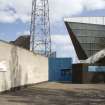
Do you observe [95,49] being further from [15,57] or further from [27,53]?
[15,57]

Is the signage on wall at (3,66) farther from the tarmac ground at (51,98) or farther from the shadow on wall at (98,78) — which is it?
the shadow on wall at (98,78)

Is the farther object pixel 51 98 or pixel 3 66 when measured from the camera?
pixel 3 66

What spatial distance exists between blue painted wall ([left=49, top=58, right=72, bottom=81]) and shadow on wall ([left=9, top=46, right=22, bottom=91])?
38.8m

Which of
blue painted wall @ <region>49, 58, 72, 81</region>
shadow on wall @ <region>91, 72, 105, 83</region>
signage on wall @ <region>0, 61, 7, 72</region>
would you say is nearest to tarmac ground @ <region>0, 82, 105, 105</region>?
signage on wall @ <region>0, 61, 7, 72</region>

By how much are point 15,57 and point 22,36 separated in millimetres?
61279

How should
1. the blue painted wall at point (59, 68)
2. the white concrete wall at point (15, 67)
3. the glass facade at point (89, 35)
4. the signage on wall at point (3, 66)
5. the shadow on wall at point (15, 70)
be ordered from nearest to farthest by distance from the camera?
1. the signage on wall at point (3, 66)
2. the white concrete wall at point (15, 67)
3. the shadow on wall at point (15, 70)
4. the blue painted wall at point (59, 68)
5. the glass facade at point (89, 35)

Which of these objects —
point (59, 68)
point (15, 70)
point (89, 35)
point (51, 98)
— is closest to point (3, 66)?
point (15, 70)

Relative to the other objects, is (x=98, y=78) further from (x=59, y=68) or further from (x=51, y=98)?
(x=51, y=98)

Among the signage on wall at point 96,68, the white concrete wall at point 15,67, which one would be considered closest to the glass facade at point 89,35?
the signage on wall at point 96,68

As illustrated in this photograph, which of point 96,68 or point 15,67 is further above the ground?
point 15,67

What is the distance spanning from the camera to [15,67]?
120 feet

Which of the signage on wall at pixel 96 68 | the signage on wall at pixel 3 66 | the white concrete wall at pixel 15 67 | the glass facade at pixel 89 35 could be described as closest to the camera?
the signage on wall at pixel 3 66

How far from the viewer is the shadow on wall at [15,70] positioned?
1377 inches

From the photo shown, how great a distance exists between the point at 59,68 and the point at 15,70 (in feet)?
140
